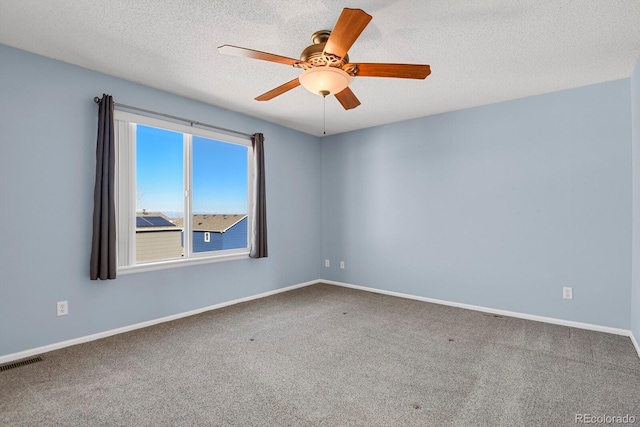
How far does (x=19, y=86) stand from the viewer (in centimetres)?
261

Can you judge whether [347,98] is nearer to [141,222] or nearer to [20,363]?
[141,222]

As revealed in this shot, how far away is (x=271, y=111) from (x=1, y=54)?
2480mm

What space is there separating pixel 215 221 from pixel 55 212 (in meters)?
1.63

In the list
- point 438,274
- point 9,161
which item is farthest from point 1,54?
point 438,274

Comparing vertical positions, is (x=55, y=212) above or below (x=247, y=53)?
below

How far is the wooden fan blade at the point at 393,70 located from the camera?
2080 mm

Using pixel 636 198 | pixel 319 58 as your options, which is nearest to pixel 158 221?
pixel 319 58

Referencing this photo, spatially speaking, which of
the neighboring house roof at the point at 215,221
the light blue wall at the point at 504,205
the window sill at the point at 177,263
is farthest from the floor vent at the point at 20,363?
the light blue wall at the point at 504,205

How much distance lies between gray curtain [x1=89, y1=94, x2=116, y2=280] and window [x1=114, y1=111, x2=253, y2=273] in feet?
0.61

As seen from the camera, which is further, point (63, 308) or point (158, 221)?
point (158, 221)

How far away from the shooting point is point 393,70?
2.14 metres

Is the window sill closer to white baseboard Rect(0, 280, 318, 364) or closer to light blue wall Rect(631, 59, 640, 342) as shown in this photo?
white baseboard Rect(0, 280, 318, 364)

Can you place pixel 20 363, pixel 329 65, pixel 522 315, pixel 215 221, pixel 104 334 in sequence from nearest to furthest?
pixel 329 65
pixel 20 363
pixel 104 334
pixel 522 315
pixel 215 221

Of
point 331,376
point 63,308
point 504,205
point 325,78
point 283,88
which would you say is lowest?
point 331,376
